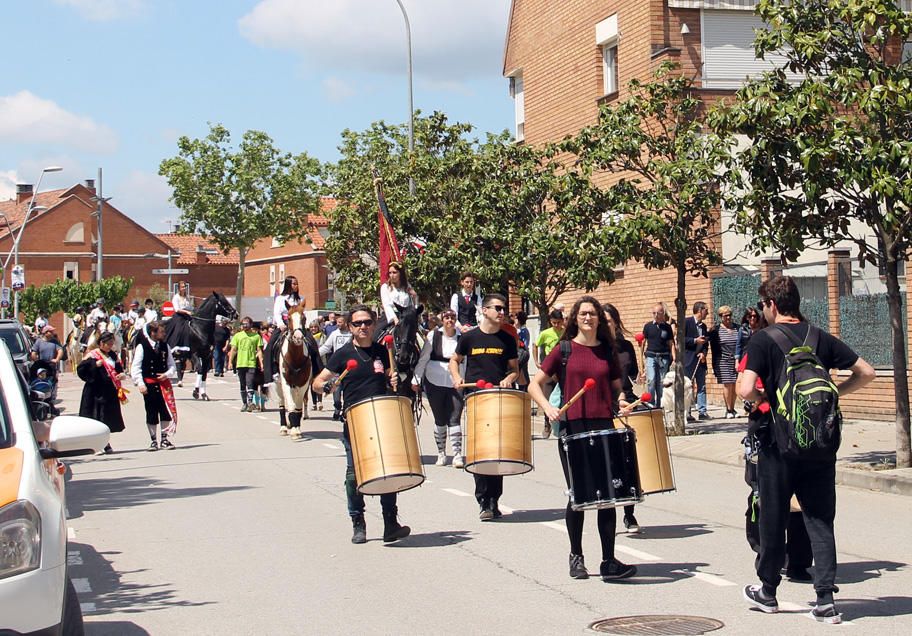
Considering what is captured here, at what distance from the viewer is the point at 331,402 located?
99.3ft

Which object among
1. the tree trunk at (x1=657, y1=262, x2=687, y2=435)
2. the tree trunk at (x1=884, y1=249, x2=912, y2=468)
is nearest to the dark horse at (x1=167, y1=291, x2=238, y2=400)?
the tree trunk at (x1=657, y1=262, x2=687, y2=435)

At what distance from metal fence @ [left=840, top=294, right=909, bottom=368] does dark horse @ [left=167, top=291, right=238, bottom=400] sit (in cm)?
1520

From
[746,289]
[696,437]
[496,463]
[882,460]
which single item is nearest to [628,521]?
[496,463]

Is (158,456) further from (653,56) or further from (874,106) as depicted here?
(653,56)

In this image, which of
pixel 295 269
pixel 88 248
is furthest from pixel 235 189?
pixel 88 248

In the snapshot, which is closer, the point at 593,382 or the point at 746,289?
the point at 593,382

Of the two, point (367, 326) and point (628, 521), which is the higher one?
point (367, 326)

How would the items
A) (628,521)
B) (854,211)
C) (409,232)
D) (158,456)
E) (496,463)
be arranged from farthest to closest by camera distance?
(409,232) < (158,456) < (854,211) < (628,521) < (496,463)

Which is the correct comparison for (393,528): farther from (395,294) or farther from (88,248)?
(88,248)

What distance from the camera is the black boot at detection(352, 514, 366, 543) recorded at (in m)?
10.4

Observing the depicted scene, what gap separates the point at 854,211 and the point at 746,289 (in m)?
9.33

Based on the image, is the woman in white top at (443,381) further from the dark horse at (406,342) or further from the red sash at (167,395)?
the red sash at (167,395)

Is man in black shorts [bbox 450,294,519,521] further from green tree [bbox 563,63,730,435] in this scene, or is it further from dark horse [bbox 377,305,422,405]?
green tree [bbox 563,63,730,435]

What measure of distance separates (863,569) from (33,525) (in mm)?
5936
